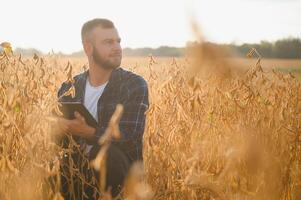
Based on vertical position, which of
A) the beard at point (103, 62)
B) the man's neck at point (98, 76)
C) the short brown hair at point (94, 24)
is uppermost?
the short brown hair at point (94, 24)

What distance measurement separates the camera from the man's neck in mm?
2729

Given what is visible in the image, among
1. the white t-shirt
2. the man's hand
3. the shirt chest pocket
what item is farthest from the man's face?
the man's hand

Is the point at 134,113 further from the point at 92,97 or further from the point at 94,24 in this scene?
the point at 94,24

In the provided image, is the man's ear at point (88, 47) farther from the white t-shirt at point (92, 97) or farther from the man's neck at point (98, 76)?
the white t-shirt at point (92, 97)

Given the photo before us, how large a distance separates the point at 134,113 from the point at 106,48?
553mm

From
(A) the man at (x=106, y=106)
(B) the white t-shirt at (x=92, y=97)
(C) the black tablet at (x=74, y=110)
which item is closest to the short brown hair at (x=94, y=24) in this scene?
(A) the man at (x=106, y=106)

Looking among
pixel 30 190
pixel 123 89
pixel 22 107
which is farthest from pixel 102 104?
pixel 30 190

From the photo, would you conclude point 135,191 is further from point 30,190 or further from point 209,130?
point 209,130

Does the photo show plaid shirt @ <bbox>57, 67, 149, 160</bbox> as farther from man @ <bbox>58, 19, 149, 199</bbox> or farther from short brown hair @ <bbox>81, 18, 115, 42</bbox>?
short brown hair @ <bbox>81, 18, 115, 42</bbox>

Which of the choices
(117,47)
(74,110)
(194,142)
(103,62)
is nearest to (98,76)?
(103,62)

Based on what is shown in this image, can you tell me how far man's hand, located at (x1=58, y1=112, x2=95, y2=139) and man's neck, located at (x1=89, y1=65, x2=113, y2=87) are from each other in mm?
618

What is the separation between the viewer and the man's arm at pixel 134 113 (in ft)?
7.75

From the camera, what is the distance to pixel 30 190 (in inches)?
41.6

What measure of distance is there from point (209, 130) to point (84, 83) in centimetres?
90
